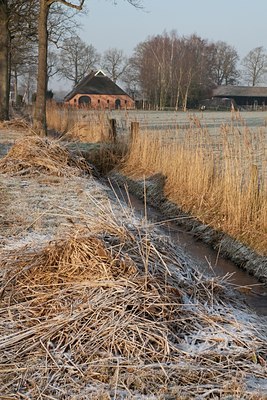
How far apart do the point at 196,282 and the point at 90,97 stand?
53.9 m

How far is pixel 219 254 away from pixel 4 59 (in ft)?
48.2

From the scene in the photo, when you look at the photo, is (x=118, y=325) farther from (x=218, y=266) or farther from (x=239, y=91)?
(x=239, y=91)

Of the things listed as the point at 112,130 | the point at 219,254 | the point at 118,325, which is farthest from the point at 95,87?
the point at 118,325

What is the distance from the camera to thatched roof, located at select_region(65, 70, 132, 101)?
183ft

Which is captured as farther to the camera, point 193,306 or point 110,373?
point 193,306

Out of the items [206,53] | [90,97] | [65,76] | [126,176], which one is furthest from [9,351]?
[206,53]

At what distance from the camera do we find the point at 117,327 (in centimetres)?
281

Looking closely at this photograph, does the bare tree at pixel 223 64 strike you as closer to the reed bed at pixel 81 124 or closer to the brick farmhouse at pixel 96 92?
the brick farmhouse at pixel 96 92

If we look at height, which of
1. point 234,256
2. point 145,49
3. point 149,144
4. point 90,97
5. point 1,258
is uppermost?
point 145,49

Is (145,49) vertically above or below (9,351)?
above

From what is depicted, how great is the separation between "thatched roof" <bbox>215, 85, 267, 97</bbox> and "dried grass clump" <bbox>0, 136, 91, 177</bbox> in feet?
189

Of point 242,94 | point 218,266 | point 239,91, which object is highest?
point 239,91

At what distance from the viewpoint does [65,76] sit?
61.8m

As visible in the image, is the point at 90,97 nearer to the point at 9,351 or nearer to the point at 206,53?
the point at 206,53
